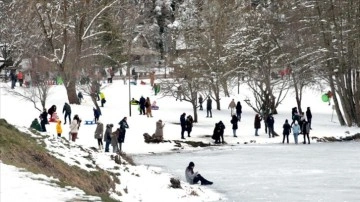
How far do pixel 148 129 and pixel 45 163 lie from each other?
16.8 meters

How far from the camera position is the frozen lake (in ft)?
56.3

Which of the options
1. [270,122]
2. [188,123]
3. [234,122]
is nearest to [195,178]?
[188,123]

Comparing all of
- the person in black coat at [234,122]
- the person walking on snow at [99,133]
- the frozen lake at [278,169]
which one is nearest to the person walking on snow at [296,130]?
the frozen lake at [278,169]

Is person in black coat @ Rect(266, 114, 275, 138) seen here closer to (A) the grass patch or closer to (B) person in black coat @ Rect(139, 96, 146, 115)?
(B) person in black coat @ Rect(139, 96, 146, 115)

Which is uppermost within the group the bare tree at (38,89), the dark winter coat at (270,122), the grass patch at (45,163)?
the bare tree at (38,89)

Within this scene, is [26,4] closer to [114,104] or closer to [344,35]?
[114,104]

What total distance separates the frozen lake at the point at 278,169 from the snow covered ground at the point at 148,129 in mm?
479

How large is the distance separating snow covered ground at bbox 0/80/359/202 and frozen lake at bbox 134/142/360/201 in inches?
18.9

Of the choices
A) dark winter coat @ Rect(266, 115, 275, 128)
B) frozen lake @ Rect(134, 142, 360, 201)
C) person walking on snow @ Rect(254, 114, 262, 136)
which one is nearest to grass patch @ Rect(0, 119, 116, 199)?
frozen lake @ Rect(134, 142, 360, 201)

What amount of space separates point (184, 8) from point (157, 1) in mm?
4352

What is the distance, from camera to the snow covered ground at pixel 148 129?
16.7 m

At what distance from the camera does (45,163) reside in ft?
47.4

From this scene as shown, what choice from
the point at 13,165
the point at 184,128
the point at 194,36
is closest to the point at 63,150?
the point at 13,165

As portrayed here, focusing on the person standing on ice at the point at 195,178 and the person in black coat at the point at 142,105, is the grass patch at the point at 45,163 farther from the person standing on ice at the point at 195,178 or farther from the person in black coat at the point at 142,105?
the person in black coat at the point at 142,105
